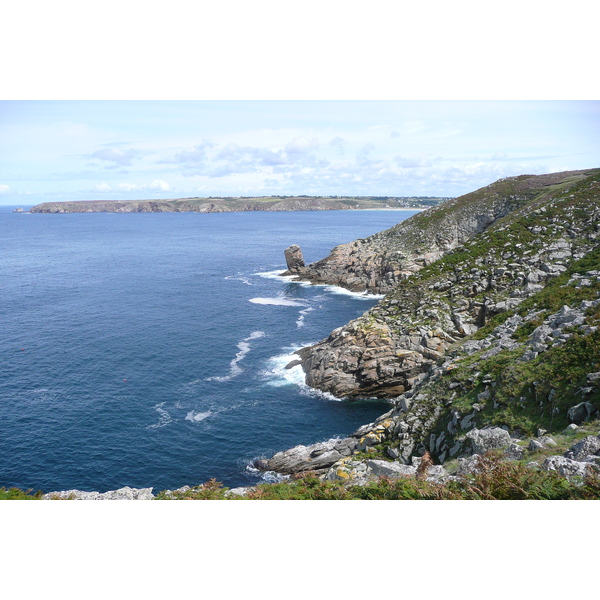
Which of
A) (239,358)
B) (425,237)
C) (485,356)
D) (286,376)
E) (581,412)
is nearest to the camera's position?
(581,412)

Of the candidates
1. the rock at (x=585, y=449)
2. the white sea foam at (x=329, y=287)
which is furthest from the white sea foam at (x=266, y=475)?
the white sea foam at (x=329, y=287)

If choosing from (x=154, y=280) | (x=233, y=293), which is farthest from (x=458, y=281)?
(x=154, y=280)

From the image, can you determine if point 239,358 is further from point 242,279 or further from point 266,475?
point 242,279

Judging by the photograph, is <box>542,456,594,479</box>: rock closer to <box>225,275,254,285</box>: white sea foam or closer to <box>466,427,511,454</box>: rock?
<box>466,427,511,454</box>: rock

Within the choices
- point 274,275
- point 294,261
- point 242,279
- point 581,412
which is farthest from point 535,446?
point 294,261

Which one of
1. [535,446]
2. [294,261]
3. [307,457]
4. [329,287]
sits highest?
[294,261]

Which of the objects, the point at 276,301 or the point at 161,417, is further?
the point at 276,301

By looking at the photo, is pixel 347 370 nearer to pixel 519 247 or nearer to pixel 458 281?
pixel 458 281
